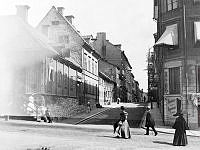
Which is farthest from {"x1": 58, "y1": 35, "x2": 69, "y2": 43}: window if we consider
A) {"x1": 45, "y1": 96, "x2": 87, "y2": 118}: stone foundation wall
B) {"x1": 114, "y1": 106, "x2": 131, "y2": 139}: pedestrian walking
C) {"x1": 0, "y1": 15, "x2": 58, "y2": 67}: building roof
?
{"x1": 114, "y1": 106, "x2": 131, "y2": 139}: pedestrian walking

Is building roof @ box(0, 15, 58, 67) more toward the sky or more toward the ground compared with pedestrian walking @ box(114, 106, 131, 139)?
more toward the sky

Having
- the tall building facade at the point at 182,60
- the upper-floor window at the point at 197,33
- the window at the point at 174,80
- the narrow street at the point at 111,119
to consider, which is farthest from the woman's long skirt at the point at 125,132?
the upper-floor window at the point at 197,33

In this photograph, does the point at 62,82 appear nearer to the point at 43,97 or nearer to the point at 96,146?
the point at 43,97

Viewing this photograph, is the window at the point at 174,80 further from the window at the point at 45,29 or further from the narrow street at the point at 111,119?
the window at the point at 45,29

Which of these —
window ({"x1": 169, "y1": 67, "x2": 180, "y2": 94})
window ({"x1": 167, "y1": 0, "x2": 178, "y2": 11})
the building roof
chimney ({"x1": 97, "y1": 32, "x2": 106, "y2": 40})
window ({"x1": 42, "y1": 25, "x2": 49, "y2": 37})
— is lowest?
window ({"x1": 169, "y1": 67, "x2": 180, "y2": 94})

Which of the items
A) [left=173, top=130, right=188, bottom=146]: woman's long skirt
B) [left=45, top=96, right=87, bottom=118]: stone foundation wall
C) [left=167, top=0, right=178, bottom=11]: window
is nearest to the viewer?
[left=173, top=130, right=188, bottom=146]: woman's long skirt

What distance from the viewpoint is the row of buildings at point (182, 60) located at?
823 inches

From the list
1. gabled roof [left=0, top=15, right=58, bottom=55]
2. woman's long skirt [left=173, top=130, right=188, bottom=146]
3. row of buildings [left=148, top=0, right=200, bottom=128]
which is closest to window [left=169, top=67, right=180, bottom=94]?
row of buildings [left=148, top=0, right=200, bottom=128]

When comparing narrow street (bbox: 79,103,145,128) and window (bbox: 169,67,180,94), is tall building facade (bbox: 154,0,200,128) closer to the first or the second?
window (bbox: 169,67,180,94)

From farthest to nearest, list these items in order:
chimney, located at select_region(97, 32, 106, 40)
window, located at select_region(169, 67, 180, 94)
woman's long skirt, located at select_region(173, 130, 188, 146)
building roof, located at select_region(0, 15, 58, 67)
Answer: chimney, located at select_region(97, 32, 106, 40), building roof, located at select_region(0, 15, 58, 67), window, located at select_region(169, 67, 180, 94), woman's long skirt, located at select_region(173, 130, 188, 146)

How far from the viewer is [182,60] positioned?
21547 millimetres

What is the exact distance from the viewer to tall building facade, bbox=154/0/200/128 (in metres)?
20.9

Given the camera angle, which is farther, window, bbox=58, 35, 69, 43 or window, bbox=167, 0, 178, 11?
window, bbox=58, 35, 69, 43

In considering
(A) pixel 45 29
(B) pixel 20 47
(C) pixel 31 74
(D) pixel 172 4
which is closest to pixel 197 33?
(D) pixel 172 4
